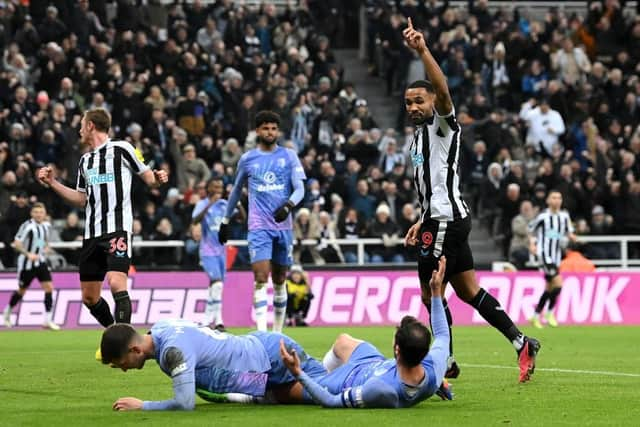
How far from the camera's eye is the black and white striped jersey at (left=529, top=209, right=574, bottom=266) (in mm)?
24891

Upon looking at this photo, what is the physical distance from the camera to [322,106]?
3100cm

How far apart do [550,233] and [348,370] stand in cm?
1616

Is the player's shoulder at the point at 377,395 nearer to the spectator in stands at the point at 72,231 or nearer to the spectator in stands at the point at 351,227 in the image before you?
the spectator in stands at the point at 72,231

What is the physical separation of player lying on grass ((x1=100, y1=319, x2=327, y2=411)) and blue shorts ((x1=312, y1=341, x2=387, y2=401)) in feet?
0.51

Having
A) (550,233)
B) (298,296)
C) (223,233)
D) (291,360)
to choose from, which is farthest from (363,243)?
(291,360)

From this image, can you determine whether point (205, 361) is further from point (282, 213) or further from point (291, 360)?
point (282, 213)

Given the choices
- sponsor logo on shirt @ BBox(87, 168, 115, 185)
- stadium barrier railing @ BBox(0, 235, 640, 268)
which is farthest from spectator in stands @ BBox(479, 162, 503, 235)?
sponsor logo on shirt @ BBox(87, 168, 115, 185)

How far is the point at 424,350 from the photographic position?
887cm

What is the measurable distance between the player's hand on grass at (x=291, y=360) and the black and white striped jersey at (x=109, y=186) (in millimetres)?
4704

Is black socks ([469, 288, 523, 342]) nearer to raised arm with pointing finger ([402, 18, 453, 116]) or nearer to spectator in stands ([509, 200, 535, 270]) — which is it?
raised arm with pointing finger ([402, 18, 453, 116])

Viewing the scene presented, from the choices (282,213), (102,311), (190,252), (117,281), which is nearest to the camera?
(117,281)

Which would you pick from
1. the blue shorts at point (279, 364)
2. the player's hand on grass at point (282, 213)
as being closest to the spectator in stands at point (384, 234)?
the player's hand on grass at point (282, 213)

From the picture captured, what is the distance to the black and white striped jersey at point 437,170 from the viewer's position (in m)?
11.3

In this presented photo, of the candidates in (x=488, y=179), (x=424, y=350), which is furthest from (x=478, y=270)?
(x=424, y=350)
